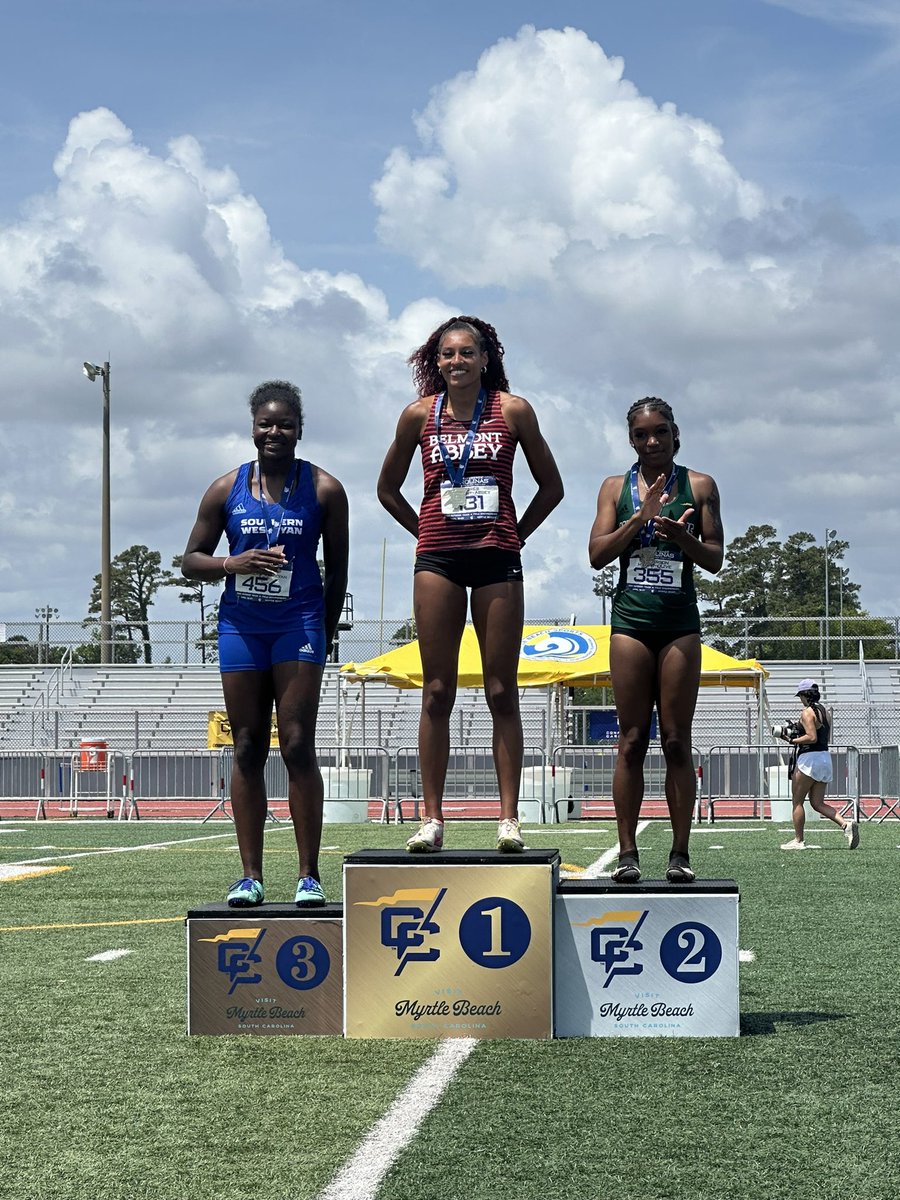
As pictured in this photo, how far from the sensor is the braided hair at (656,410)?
6.28 metres

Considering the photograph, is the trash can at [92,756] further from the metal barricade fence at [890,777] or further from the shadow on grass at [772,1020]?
the shadow on grass at [772,1020]

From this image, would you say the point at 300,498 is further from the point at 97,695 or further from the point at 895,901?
the point at 97,695

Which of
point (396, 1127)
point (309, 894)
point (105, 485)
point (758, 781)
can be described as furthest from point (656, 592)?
point (105, 485)

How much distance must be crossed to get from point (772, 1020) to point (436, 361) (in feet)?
9.39

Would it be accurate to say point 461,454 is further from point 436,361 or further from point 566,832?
point 566,832

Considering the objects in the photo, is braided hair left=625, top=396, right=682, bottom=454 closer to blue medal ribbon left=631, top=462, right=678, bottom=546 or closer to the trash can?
blue medal ribbon left=631, top=462, right=678, bottom=546

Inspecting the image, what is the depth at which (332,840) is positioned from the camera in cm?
1802

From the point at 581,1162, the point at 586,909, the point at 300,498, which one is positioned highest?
the point at 300,498

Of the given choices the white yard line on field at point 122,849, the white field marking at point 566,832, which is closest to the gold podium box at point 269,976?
the white yard line on field at point 122,849

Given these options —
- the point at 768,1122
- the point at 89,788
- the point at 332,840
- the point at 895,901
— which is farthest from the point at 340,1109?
the point at 89,788

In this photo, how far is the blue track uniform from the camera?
6.02 metres

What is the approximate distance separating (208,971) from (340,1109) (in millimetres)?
1353

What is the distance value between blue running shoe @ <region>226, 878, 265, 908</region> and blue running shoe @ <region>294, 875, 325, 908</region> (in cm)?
15

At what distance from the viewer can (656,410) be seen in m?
6.27
